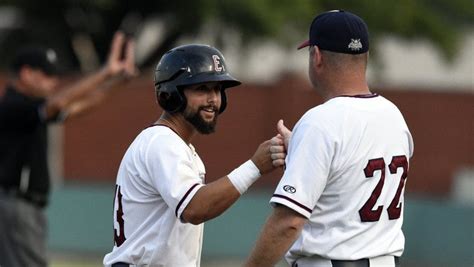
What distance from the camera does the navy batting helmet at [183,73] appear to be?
19.3 ft

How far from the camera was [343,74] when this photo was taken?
5.57 m

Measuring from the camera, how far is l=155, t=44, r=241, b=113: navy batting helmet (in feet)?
19.3

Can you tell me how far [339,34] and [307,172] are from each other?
69cm

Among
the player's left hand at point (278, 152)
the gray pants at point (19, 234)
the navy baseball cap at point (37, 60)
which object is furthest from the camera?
the navy baseball cap at point (37, 60)

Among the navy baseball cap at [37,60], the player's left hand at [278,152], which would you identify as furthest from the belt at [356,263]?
the navy baseball cap at [37,60]

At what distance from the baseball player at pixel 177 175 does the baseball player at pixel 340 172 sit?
364 millimetres

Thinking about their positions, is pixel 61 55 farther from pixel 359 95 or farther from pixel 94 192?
pixel 359 95

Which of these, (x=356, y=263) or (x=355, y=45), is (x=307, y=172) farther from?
(x=355, y=45)

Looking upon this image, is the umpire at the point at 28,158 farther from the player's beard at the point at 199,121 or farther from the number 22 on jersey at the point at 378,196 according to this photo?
the number 22 on jersey at the point at 378,196

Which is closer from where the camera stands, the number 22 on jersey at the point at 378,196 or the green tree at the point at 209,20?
the number 22 on jersey at the point at 378,196

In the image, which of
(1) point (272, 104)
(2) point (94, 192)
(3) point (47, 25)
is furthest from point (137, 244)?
(3) point (47, 25)

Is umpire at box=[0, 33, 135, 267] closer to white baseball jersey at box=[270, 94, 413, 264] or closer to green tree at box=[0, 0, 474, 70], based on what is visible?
white baseball jersey at box=[270, 94, 413, 264]

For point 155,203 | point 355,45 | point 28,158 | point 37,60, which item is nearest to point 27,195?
point 28,158

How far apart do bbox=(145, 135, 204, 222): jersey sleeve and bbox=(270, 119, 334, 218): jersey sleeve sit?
500 mm
